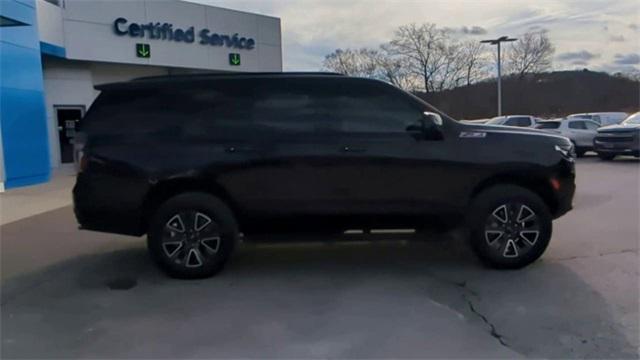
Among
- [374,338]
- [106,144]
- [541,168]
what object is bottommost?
[374,338]

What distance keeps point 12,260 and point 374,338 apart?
16.1 ft

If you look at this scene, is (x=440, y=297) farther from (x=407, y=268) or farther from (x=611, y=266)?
(x=611, y=266)

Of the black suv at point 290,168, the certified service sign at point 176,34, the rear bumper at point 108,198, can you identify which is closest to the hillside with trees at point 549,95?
the certified service sign at point 176,34

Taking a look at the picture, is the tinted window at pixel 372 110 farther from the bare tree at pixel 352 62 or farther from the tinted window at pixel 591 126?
the bare tree at pixel 352 62

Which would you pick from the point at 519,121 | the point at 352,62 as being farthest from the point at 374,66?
the point at 519,121

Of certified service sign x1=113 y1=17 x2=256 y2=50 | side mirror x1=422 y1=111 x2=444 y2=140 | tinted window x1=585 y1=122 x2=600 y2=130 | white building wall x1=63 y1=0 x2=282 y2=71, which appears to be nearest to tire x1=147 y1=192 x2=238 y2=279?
side mirror x1=422 y1=111 x2=444 y2=140

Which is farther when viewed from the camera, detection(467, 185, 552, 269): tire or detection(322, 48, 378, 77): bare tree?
detection(322, 48, 378, 77): bare tree

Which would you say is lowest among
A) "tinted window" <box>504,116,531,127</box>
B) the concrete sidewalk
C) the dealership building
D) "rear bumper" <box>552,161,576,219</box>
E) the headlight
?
the concrete sidewalk

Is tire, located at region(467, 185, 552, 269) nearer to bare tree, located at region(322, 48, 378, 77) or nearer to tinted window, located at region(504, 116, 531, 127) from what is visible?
tinted window, located at region(504, 116, 531, 127)

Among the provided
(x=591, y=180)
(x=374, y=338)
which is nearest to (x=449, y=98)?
(x=591, y=180)

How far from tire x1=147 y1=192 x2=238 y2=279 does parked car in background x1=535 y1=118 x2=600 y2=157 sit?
62.3 ft

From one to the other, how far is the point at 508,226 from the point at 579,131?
18.6 meters

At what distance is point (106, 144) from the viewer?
17.9ft

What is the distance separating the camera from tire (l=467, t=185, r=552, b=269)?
5516mm
